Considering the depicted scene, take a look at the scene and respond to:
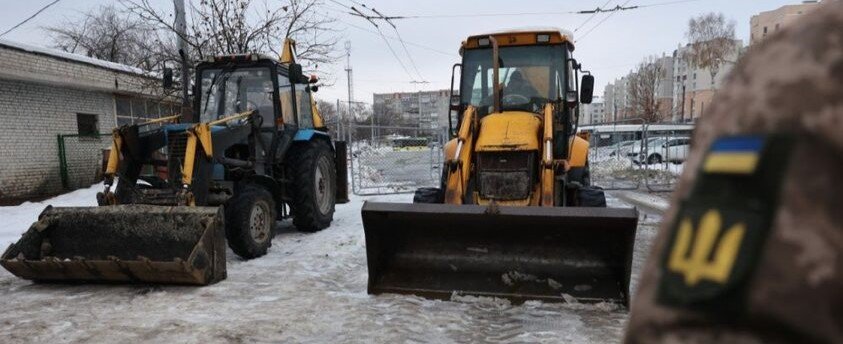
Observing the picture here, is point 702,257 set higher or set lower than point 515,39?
lower

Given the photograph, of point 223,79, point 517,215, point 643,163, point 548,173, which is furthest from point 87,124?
point 643,163

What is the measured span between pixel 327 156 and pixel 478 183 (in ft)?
12.5

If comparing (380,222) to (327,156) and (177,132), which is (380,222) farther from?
(327,156)

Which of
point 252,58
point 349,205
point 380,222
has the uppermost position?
point 252,58

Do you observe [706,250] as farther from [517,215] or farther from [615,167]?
[615,167]

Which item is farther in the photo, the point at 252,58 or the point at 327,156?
the point at 327,156

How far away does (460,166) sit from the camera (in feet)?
17.9

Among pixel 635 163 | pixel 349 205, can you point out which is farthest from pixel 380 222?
pixel 635 163

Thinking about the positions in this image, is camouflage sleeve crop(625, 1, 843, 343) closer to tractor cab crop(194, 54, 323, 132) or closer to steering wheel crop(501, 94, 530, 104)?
steering wheel crop(501, 94, 530, 104)

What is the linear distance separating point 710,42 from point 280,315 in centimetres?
5552

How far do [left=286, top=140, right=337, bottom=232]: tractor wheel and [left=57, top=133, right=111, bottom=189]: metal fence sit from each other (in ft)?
27.5

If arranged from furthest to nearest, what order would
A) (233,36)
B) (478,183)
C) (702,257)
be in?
(233,36)
(478,183)
(702,257)

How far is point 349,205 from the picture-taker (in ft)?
37.3

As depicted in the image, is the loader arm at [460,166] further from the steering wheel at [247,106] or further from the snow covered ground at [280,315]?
the steering wheel at [247,106]
